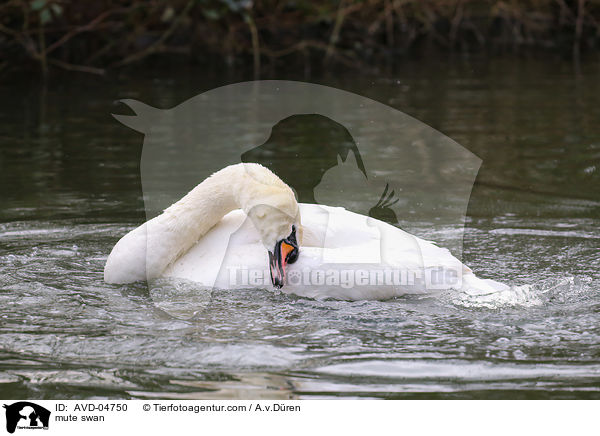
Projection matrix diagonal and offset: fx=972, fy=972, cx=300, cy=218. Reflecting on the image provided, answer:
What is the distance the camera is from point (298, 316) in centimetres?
504

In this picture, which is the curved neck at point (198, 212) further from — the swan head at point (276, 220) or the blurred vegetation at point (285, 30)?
the blurred vegetation at point (285, 30)

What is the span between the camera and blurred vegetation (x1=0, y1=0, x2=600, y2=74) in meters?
16.8

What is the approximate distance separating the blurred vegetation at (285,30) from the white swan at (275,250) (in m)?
10.0

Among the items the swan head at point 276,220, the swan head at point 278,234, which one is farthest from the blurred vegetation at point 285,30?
the swan head at point 278,234

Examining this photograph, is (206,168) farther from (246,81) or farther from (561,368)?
(246,81)

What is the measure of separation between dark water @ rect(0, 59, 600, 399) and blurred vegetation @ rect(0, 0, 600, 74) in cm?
717

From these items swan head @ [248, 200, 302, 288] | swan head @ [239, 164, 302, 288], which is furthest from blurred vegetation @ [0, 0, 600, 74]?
swan head @ [248, 200, 302, 288]

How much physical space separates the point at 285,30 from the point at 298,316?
14.9 metres

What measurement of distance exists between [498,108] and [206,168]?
500 cm
